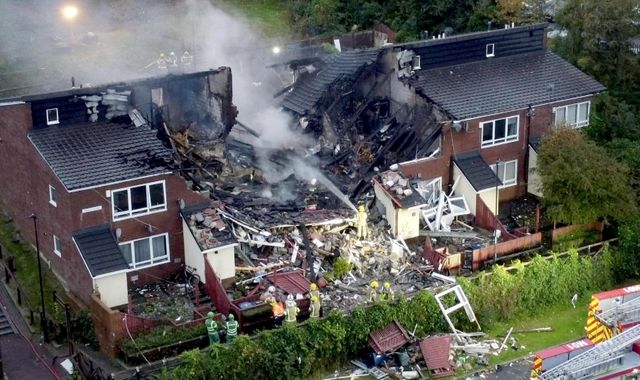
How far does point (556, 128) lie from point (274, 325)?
14.5m

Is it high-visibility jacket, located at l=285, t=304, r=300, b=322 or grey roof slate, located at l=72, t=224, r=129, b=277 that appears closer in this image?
high-visibility jacket, located at l=285, t=304, r=300, b=322

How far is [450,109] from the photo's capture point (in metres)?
38.4

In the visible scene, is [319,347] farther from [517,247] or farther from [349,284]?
[517,247]

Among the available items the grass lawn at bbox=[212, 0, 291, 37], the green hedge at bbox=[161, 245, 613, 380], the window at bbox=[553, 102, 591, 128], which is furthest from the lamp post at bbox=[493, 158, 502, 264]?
the grass lawn at bbox=[212, 0, 291, 37]

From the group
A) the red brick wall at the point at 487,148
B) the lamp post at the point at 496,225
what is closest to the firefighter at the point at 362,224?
the red brick wall at the point at 487,148

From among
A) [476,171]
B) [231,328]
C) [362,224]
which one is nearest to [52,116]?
[231,328]

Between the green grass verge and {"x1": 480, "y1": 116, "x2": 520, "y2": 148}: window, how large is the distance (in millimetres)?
17041

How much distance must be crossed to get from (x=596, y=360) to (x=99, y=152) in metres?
16.9

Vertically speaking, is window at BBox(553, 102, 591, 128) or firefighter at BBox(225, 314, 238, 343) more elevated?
window at BBox(553, 102, 591, 128)

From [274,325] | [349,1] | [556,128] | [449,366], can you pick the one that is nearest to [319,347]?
[274,325]

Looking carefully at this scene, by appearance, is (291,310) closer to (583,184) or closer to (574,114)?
(583,184)

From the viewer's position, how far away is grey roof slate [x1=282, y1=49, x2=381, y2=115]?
4112 cm

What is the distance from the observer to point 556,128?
38.4 m

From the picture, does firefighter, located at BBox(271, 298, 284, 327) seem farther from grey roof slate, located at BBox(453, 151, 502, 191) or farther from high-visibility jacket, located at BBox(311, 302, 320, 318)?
grey roof slate, located at BBox(453, 151, 502, 191)
